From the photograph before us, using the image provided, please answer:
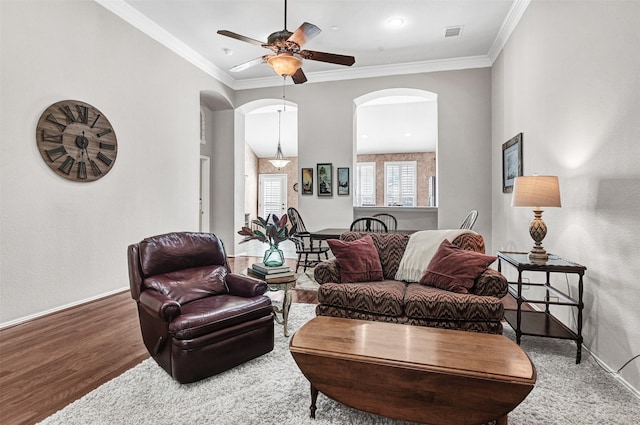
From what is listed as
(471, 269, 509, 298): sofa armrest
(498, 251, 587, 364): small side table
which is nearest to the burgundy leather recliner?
(471, 269, 509, 298): sofa armrest

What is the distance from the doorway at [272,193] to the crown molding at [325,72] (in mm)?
5851

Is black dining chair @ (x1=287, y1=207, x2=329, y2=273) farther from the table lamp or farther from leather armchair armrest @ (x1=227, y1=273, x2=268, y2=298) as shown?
the table lamp

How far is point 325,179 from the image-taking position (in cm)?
624

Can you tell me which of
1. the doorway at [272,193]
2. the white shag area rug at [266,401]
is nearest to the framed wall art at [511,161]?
the white shag area rug at [266,401]

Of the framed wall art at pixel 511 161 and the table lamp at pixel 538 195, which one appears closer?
the table lamp at pixel 538 195

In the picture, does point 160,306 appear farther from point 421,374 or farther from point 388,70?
point 388,70

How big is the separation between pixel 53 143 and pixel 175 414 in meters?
3.03

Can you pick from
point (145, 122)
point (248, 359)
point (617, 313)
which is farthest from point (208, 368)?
point (145, 122)

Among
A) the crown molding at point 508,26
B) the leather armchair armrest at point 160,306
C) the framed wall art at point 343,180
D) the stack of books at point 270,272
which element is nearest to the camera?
the leather armchair armrest at point 160,306

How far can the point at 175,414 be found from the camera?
72.2 inches

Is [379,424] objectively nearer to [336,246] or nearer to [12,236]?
[336,246]

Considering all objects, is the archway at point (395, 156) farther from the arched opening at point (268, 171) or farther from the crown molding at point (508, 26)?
the crown molding at point (508, 26)

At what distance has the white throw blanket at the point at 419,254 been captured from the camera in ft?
10.1

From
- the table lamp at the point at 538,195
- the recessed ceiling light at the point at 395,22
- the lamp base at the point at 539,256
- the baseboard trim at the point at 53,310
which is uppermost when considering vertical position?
the recessed ceiling light at the point at 395,22
